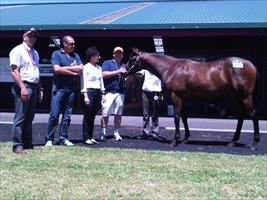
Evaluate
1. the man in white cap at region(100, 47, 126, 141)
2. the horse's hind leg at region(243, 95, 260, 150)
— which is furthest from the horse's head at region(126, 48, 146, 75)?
the horse's hind leg at region(243, 95, 260, 150)

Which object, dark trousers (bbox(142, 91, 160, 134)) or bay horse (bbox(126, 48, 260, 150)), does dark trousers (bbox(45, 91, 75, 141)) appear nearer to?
bay horse (bbox(126, 48, 260, 150))

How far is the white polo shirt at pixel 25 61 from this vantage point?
7945mm

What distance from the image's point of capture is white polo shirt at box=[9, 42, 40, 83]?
Answer: 7.95 m

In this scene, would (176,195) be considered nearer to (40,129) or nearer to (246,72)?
(246,72)

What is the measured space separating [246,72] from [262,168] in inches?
120

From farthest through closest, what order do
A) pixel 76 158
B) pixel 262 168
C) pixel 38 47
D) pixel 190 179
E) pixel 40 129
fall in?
pixel 38 47 < pixel 40 129 < pixel 76 158 < pixel 262 168 < pixel 190 179

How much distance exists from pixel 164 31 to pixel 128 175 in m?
11.4

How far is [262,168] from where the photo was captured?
7.16m

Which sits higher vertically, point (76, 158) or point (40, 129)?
point (76, 158)

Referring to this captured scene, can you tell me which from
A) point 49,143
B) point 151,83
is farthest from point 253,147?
point 49,143

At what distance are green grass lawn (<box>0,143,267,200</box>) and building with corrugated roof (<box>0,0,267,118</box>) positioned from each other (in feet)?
27.3

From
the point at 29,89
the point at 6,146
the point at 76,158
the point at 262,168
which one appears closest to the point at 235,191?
the point at 262,168

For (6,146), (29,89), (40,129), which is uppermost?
(29,89)

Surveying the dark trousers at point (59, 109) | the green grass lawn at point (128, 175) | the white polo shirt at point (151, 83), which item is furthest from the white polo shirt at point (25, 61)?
the white polo shirt at point (151, 83)
